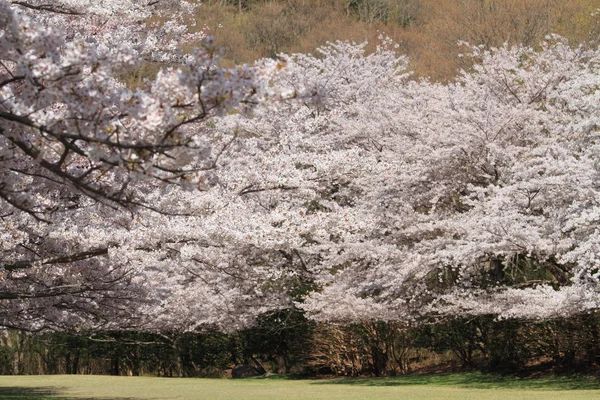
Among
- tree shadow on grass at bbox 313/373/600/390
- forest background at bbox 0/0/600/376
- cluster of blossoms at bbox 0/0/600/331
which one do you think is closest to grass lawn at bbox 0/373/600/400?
tree shadow on grass at bbox 313/373/600/390

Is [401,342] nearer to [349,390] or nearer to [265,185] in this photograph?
[349,390]

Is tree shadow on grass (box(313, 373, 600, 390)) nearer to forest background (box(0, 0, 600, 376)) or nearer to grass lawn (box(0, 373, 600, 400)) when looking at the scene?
grass lawn (box(0, 373, 600, 400))

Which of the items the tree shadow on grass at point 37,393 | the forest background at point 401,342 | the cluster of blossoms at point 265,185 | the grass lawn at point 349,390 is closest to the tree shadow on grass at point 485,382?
Result: the grass lawn at point 349,390

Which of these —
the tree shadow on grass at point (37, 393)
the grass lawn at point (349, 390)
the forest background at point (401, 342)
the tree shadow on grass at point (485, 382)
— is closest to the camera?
the grass lawn at point (349, 390)

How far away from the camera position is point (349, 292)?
17.0 m

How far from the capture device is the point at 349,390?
50.0ft

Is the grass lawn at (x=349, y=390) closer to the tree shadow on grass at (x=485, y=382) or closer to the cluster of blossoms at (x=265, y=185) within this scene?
the tree shadow on grass at (x=485, y=382)

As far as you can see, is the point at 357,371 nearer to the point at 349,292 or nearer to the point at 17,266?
the point at 349,292

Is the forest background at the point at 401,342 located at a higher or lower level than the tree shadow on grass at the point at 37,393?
higher

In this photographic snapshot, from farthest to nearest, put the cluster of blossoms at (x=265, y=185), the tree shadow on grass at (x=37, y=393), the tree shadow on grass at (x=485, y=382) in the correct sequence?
the tree shadow on grass at (x=485, y=382)
the tree shadow on grass at (x=37, y=393)
the cluster of blossoms at (x=265, y=185)

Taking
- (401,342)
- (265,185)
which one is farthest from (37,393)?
(401,342)

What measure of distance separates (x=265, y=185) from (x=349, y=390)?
6872 mm

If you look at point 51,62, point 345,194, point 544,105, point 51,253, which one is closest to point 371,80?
point 345,194

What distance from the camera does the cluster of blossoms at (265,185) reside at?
163 inches
